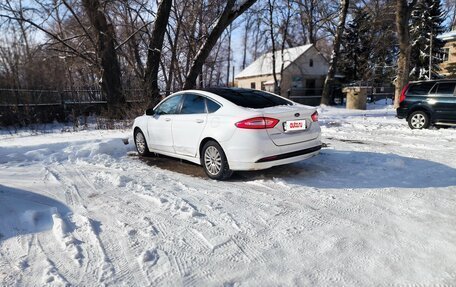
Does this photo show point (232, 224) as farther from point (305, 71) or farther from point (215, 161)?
point (305, 71)

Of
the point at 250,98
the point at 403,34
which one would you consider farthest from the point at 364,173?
the point at 403,34

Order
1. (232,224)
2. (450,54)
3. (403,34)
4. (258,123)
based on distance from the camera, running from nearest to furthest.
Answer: (232,224) → (258,123) → (403,34) → (450,54)

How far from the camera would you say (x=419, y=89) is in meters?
11.1

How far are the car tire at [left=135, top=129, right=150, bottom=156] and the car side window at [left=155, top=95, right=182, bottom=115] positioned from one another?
0.81 metres

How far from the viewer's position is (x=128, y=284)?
8.55ft

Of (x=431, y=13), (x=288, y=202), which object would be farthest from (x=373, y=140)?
(x=431, y=13)

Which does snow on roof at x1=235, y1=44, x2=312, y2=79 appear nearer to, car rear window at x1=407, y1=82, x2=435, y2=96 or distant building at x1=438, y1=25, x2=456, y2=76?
distant building at x1=438, y1=25, x2=456, y2=76

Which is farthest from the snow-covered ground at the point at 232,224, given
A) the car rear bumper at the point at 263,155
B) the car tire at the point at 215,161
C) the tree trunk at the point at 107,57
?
the tree trunk at the point at 107,57

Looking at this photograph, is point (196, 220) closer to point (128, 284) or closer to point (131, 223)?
point (131, 223)

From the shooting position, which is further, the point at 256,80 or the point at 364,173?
the point at 256,80

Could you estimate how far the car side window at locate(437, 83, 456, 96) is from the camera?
1032 cm

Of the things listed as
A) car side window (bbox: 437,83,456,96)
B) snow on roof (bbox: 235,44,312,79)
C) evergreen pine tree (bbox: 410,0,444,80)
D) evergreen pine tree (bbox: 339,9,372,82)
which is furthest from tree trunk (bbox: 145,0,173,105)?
evergreen pine tree (bbox: 339,9,372,82)

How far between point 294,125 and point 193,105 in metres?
1.99

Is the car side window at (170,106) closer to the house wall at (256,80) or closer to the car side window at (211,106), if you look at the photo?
the car side window at (211,106)
